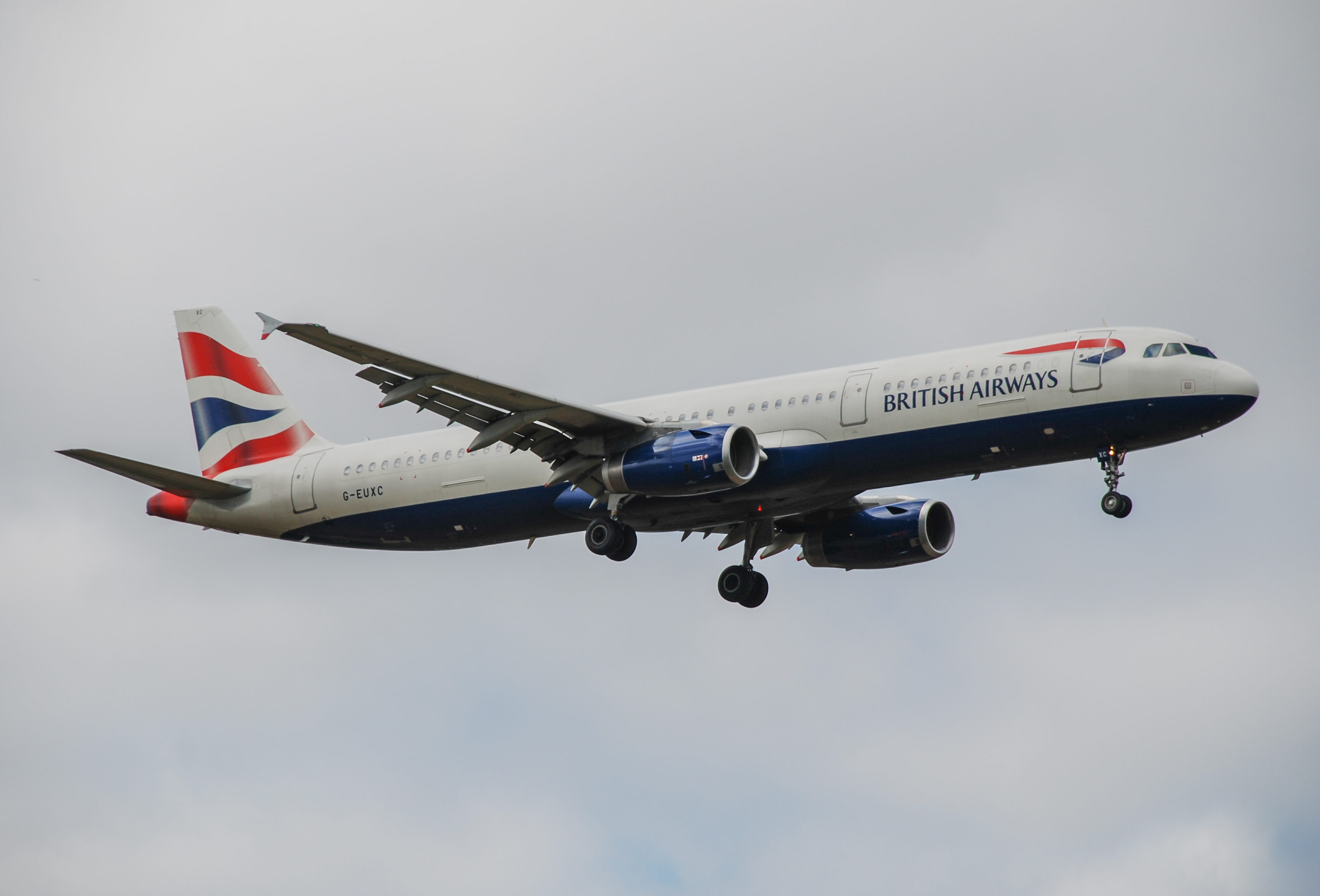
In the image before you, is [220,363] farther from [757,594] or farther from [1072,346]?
[1072,346]

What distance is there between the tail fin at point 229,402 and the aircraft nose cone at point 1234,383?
2577cm

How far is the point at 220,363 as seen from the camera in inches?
1930

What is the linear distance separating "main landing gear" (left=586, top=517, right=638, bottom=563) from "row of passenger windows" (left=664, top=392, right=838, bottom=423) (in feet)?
9.76

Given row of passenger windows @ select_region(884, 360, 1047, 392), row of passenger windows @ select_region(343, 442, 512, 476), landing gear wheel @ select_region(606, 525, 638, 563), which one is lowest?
landing gear wheel @ select_region(606, 525, 638, 563)

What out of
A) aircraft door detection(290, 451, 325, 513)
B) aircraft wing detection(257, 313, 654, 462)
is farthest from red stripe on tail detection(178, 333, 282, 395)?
aircraft wing detection(257, 313, 654, 462)

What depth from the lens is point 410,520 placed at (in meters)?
43.4

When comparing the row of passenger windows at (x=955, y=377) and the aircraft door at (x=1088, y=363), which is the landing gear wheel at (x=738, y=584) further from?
the aircraft door at (x=1088, y=363)

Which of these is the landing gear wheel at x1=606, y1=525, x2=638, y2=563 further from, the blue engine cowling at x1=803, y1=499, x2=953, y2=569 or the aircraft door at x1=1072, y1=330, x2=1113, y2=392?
the aircraft door at x1=1072, y1=330, x2=1113, y2=392

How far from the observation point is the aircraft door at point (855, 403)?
3719 cm

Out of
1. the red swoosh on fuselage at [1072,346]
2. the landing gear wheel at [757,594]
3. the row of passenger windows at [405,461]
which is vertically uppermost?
the red swoosh on fuselage at [1072,346]

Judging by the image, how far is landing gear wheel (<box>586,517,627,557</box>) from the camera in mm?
39938

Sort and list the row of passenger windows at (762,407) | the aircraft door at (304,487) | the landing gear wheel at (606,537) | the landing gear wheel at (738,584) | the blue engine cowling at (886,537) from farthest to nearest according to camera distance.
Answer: the aircraft door at (304,487)
the landing gear wheel at (738,584)
the blue engine cowling at (886,537)
the landing gear wheel at (606,537)
the row of passenger windows at (762,407)

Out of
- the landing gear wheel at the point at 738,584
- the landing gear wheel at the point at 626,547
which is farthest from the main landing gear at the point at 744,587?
the landing gear wheel at the point at 626,547

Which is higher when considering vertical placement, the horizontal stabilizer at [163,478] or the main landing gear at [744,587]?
the horizontal stabilizer at [163,478]
